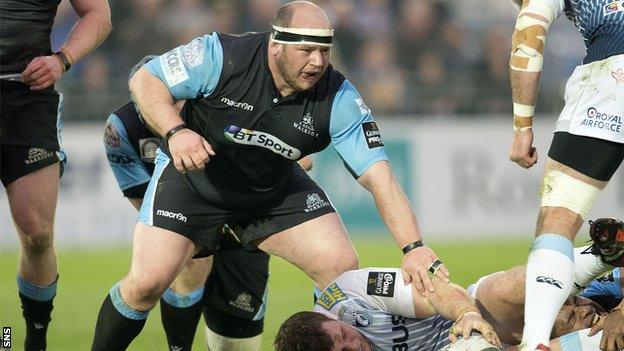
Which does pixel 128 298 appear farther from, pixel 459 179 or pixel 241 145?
pixel 459 179

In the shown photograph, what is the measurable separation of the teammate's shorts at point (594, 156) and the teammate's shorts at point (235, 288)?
110 inches

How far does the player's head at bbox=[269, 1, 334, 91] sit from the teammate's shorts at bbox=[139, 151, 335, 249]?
82cm

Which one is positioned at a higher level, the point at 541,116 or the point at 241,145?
the point at 241,145

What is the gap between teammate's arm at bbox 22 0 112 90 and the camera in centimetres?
679

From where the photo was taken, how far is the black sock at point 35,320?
6.99 meters

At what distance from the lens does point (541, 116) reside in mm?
15469

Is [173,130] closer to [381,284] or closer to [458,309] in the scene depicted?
[381,284]

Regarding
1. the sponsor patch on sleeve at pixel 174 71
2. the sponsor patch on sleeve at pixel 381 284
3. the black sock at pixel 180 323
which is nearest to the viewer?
the sponsor patch on sleeve at pixel 381 284

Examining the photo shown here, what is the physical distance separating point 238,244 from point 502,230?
320 inches

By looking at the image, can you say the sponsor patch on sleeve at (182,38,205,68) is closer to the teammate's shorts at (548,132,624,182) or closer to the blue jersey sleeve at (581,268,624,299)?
the teammate's shorts at (548,132,624,182)

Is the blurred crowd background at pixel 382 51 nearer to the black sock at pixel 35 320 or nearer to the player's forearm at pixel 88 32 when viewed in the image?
the player's forearm at pixel 88 32

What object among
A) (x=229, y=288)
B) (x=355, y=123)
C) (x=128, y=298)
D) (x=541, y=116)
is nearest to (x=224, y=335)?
(x=229, y=288)

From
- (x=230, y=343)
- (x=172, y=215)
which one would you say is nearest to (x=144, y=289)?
(x=172, y=215)

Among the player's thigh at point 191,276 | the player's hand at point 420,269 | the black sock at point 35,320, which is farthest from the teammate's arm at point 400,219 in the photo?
the black sock at point 35,320
